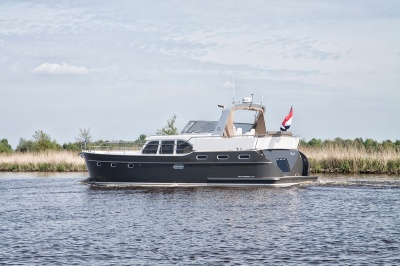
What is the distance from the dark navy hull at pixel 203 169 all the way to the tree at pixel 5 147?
149ft

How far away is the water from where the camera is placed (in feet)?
58.7

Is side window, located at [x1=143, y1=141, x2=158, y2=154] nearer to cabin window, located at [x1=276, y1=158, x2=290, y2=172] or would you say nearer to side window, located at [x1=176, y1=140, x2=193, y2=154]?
side window, located at [x1=176, y1=140, x2=193, y2=154]

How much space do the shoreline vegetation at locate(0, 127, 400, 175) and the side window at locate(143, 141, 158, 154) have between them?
1.04 meters

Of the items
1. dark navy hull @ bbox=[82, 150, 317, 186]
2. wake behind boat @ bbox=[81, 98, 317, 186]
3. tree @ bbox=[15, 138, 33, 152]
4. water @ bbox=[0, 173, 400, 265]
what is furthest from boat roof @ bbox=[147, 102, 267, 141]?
tree @ bbox=[15, 138, 33, 152]

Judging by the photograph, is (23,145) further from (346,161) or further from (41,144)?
(346,161)

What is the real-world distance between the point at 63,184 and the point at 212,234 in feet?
71.2

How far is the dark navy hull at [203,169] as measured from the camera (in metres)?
36.1

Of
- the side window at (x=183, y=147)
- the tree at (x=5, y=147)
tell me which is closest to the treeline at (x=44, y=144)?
the tree at (x=5, y=147)

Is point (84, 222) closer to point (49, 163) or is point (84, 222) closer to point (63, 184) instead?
point (63, 184)

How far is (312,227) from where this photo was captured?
74.4 feet

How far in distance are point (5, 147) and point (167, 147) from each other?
173 feet

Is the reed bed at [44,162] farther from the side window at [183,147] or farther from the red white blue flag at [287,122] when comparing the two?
the red white blue flag at [287,122]

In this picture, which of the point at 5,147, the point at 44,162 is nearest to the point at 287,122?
the point at 44,162

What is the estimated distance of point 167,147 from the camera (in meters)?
38.0
